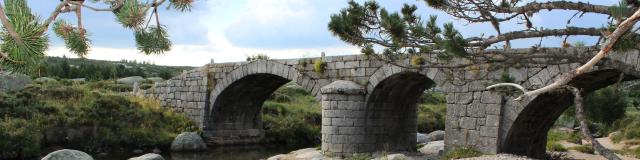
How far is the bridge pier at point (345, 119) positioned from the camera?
A: 16.8 m

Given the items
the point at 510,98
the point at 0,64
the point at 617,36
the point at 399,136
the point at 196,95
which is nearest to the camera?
the point at 0,64

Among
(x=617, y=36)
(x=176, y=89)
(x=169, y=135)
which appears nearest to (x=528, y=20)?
(x=617, y=36)

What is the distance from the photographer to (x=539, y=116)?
1464 centimetres

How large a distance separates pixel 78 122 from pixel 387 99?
32.2 feet

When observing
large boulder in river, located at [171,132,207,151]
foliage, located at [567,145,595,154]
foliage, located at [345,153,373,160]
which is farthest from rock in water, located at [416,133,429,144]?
large boulder in river, located at [171,132,207,151]

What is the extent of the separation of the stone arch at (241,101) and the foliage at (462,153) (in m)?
7.33

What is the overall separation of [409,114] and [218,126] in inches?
336

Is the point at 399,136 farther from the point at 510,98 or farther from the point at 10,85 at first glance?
the point at 10,85

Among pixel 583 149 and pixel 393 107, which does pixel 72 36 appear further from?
pixel 583 149

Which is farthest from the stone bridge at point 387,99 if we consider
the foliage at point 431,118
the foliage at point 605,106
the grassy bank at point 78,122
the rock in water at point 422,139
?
the foliage at point 605,106

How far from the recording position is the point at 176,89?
2505 centimetres

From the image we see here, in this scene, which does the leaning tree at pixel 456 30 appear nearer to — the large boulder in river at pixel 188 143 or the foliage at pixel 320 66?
the foliage at pixel 320 66

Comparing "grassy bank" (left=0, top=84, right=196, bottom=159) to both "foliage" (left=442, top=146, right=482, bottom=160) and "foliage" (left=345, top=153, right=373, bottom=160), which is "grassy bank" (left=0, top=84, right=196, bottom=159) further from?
"foliage" (left=442, top=146, right=482, bottom=160)

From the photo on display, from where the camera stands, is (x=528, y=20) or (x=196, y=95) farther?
(x=196, y=95)
